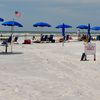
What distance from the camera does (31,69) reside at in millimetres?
14258

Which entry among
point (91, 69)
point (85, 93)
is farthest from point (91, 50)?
point (85, 93)

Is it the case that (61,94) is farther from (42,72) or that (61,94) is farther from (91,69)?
(91,69)

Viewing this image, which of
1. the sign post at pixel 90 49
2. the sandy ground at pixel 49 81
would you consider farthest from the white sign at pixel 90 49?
the sandy ground at pixel 49 81

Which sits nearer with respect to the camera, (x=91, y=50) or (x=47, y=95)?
(x=47, y=95)

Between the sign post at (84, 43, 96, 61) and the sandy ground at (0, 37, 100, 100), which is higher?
the sign post at (84, 43, 96, 61)

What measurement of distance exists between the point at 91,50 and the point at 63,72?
5488 mm

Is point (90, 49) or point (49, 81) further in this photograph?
point (90, 49)

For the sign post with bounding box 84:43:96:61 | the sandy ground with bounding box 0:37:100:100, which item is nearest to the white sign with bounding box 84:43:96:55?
the sign post with bounding box 84:43:96:61

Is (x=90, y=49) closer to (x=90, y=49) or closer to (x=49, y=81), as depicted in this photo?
(x=90, y=49)

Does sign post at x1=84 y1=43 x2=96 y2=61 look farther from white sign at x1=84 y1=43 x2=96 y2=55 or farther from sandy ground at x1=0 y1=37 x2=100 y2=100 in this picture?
sandy ground at x1=0 y1=37 x2=100 y2=100

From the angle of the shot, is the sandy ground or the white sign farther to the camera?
the white sign

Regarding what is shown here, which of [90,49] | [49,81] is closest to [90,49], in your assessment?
[90,49]

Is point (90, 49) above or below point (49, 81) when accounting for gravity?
above

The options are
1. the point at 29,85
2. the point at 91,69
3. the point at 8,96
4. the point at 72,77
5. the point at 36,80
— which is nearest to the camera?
the point at 8,96
